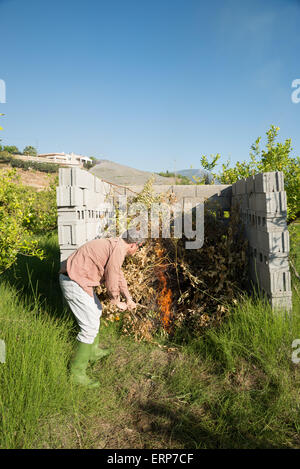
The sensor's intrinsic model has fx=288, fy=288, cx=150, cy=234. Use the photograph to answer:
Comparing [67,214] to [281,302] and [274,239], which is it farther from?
[281,302]

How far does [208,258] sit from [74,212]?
1963mm

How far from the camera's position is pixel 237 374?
9.23 ft

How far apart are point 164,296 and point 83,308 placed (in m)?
1.49

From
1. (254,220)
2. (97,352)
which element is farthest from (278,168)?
(97,352)

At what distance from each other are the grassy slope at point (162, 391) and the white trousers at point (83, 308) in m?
0.31

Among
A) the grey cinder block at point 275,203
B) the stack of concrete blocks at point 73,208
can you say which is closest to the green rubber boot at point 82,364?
the stack of concrete blocks at point 73,208

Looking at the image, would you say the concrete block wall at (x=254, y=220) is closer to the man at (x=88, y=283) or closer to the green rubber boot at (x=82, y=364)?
the man at (x=88, y=283)

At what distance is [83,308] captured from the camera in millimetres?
2916

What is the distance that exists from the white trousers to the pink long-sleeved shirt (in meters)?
0.07

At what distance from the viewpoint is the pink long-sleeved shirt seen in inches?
111

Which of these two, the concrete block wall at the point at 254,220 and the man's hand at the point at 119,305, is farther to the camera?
the concrete block wall at the point at 254,220

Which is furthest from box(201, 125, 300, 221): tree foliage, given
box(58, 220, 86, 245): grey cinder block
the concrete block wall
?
box(58, 220, 86, 245): grey cinder block

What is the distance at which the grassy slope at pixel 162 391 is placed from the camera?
7.29ft

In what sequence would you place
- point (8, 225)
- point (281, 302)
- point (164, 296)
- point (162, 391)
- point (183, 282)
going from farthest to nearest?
point (183, 282)
point (164, 296)
point (8, 225)
point (281, 302)
point (162, 391)
